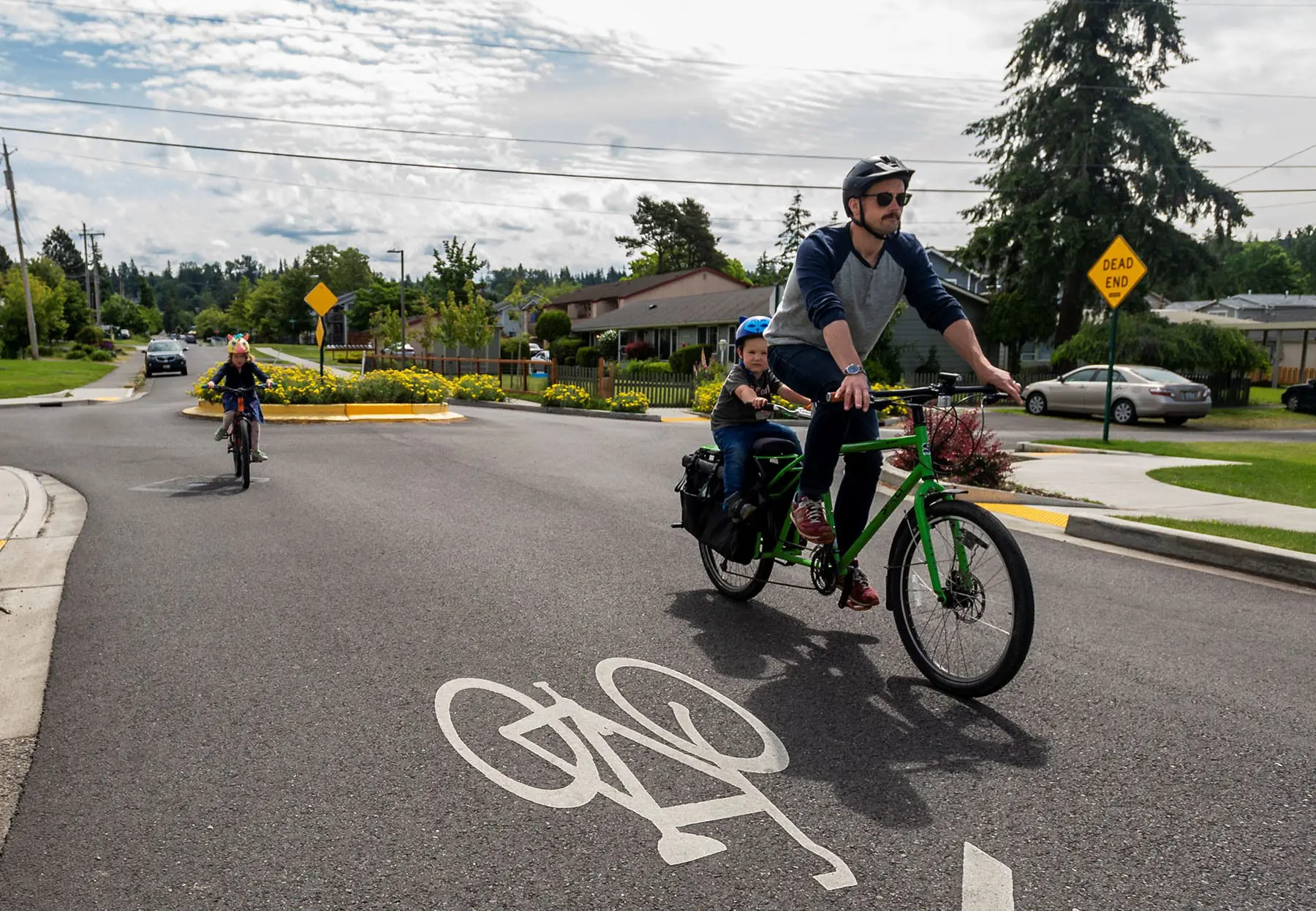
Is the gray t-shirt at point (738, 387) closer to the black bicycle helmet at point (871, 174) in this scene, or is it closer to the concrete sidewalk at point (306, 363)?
the black bicycle helmet at point (871, 174)

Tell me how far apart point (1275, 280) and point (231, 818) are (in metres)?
142

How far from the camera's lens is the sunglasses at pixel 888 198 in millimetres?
4340

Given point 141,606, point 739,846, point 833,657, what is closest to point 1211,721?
point 833,657

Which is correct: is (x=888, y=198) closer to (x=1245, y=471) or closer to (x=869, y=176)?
(x=869, y=176)

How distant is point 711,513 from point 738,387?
2.46 ft

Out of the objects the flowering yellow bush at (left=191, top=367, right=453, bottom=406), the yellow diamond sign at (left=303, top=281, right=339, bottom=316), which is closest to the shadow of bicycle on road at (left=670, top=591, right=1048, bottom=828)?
the flowering yellow bush at (left=191, top=367, right=453, bottom=406)

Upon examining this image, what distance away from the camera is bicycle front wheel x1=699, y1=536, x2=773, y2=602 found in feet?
18.4

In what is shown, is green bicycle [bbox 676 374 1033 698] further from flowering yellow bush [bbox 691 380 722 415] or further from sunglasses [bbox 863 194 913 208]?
flowering yellow bush [bbox 691 380 722 415]

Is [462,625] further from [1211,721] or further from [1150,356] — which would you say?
[1150,356]

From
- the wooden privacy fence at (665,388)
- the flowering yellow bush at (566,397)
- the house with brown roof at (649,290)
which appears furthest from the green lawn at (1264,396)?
the house with brown roof at (649,290)

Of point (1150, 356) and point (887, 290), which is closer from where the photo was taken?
point (887, 290)

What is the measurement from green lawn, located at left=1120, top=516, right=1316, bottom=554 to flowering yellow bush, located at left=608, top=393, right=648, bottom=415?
19425mm

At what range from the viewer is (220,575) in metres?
6.41

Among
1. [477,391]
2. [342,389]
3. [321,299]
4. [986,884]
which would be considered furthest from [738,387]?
[477,391]
